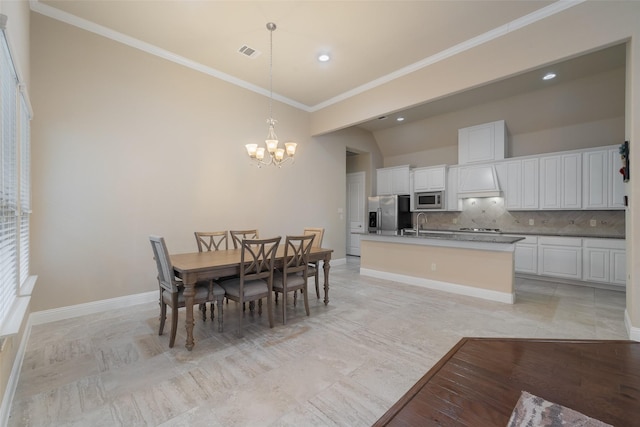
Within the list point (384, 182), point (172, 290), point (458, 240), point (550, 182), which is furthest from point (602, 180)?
point (172, 290)

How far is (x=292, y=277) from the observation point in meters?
3.34

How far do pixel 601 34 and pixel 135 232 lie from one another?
5.65m

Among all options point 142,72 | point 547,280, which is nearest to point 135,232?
point 142,72

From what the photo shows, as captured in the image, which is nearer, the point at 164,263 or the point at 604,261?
the point at 164,263

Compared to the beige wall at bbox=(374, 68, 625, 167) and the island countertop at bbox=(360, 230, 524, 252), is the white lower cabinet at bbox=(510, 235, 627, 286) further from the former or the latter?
the beige wall at bbox=(374, 68, 625, 167)

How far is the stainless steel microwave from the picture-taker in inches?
248

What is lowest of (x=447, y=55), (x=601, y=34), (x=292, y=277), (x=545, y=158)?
(x=292, y=277)

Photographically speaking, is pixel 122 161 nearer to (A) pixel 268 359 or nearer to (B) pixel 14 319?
(B) pixel 14 319

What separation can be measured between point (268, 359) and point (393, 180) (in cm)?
576

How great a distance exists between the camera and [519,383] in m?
1.18

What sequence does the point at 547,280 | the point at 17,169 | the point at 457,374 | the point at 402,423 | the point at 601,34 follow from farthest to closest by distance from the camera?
the point at 547,280, the point at 601,34, the point at 17,169, the point at 457,374, the point at 402,423

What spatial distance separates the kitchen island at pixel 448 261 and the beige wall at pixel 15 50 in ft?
15.0

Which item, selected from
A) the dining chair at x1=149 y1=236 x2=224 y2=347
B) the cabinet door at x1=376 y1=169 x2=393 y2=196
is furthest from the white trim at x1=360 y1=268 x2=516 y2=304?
the dining chair at x1=149 y1=236 x2=224 y2=347

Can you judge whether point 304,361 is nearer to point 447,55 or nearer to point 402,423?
point 402,423
